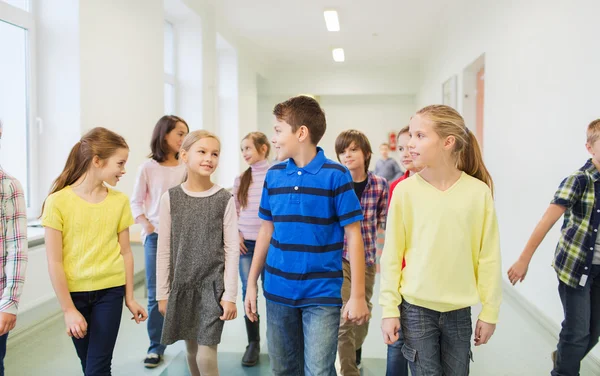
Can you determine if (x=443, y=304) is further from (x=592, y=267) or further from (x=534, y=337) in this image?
(x=534, y=337)

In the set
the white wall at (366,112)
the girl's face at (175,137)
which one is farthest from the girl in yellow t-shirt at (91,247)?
the white wall at (366,112)

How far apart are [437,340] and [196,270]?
940 millimetres

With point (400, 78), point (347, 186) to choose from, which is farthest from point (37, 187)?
point (400, 78)

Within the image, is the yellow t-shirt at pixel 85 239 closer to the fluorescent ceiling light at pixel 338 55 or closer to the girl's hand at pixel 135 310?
the girl's hand at pixel 135 310

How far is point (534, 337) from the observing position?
3.20 m

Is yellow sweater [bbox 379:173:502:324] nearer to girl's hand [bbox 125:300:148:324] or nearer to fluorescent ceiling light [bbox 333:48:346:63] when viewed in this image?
girl's hand [bbox 125:300:148:324]

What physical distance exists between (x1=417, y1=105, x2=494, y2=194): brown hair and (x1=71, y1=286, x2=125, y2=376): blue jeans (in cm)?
129

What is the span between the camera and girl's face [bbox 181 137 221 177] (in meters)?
1.95

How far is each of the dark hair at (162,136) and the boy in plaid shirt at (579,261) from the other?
1834 millimetres

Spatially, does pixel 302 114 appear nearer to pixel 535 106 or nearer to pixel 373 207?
pixel 373 207

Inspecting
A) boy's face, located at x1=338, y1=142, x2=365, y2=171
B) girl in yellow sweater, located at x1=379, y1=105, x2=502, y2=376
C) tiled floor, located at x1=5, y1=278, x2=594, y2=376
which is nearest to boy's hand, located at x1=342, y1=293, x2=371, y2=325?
girl in yellow sweater, located at x1=379, y1=105, x2=502, y2=376

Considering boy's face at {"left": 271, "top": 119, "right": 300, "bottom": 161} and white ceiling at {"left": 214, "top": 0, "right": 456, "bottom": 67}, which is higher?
white ceiling at {"left": 214, "top": 0, "right": 456, "bottom": 67}

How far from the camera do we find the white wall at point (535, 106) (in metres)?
2.90

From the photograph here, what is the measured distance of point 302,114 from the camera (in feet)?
5.69
